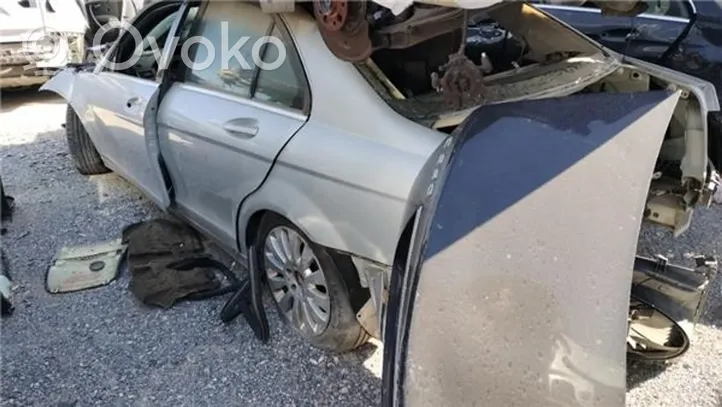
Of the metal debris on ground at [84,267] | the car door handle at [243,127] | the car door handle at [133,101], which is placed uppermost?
the car door handle at [243,127]

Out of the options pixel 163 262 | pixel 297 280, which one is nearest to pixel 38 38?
pixel 163 262

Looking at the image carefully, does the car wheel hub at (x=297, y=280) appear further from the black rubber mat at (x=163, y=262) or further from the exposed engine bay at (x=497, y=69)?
the exposed engine bay at (x=497, y=69)

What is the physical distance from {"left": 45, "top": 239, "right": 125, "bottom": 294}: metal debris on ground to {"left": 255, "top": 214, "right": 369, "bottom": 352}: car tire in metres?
1.14

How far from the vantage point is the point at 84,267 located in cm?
367

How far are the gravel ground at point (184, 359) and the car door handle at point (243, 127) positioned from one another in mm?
944

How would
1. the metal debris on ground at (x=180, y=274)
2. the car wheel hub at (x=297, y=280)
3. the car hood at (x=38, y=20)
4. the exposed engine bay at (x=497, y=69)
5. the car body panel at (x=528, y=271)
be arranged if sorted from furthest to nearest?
the car hood at (x=38, y=20), the metal debris on ground at (x=180, y=274), the car wheel hub at (x=297, y=280), the exposed engine bay at (x=497, y=69), the car body panel at (x=528, y=271)

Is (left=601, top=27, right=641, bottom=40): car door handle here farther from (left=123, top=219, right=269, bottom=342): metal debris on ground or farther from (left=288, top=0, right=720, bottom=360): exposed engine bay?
(left=123, top=219, right=269, bottom=342): metal debris on ground

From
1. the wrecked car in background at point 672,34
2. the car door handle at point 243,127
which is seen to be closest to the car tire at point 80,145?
the car door handle at point 243,127

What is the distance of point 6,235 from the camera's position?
13.6 ft

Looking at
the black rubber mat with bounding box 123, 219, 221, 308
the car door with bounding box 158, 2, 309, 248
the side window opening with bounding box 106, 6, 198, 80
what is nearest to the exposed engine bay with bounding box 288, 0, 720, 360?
the car door with bounding box 158, 2, 309, 248

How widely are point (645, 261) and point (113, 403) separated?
7.40ft

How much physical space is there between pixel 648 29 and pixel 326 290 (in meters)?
2.86

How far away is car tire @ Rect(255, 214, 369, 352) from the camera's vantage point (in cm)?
255

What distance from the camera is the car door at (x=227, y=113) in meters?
2.59
